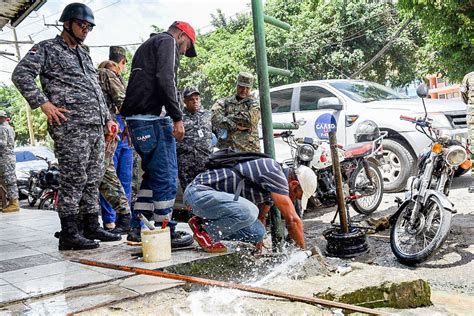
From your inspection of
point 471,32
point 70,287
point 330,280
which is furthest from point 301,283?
point 471,32

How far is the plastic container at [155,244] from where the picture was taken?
2.99m

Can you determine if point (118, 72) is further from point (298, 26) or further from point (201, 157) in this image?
point (298, 26)

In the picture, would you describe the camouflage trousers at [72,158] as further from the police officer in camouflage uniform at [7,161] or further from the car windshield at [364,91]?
the police officer in camouflage uniform at [7,161]

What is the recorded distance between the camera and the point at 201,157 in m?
5.24

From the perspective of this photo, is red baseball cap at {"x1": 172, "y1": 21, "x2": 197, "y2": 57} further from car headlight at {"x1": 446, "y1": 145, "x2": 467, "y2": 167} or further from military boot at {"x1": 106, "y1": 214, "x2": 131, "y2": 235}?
car headlight at {"x1": 446, "y1": 145, "x2": 467, "y2": 167}

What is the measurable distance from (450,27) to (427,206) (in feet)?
27.2

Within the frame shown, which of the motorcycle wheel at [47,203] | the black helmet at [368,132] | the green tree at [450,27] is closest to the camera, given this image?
the black helmet at [368,132]

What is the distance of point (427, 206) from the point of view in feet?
13.4

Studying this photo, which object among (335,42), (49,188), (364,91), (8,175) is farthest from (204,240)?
(335,42)

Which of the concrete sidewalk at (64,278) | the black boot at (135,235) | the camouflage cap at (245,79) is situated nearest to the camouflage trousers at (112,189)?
the concrete sidewalk at (64,278)

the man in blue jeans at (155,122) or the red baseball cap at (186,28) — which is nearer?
the man in blue jeans at (155,122)

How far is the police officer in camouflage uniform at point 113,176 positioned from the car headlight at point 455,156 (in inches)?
118

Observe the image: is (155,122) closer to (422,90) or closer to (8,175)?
(422,90)

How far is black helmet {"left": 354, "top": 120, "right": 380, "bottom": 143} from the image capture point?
6.05 m
